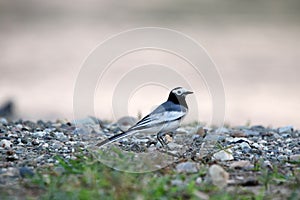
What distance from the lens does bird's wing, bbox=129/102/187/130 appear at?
844 centimetres

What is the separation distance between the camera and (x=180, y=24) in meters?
21.5

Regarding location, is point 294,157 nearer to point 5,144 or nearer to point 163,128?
point 163,128

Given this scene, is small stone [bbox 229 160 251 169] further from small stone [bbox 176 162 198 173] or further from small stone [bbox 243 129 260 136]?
small stone [bbox 243 129 260 136]

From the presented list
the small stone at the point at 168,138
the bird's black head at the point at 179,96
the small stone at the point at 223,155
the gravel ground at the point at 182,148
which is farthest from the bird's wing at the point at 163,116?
the small stone at the point at 223,155

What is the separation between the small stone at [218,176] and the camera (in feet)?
22.0

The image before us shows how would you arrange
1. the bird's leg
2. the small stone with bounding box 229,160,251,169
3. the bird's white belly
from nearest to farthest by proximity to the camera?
1. the small stone with bounding box 229,160,251,169
2. the bird's white belly
3. the bird's leg

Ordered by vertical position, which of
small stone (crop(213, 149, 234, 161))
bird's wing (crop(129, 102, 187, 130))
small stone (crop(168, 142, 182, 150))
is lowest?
small stone (crop(213, 149, 234, 161))

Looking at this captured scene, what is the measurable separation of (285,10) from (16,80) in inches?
409

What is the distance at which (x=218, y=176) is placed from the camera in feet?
22.1

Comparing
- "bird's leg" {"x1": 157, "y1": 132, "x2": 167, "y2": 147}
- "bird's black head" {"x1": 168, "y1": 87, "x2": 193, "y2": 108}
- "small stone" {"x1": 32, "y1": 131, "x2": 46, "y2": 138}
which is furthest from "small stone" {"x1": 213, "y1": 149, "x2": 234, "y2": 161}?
"small stone" {"x1": 32, "y1": 131, "x2": 46, "y2": 138}

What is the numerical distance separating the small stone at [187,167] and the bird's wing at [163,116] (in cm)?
129

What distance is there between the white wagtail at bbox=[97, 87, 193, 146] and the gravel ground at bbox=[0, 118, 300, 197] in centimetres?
24

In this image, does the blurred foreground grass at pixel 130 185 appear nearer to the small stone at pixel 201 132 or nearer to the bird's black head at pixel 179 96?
the bird's black head at pixel 179 96

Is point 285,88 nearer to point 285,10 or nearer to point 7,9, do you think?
point 285,10
